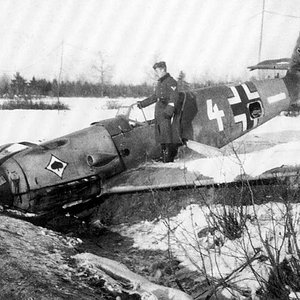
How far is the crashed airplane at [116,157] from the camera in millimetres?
5699

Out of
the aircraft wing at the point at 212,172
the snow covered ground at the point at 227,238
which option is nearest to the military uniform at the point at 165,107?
the aircraft wing at the point at 212,172

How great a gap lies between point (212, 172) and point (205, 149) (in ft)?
3.76

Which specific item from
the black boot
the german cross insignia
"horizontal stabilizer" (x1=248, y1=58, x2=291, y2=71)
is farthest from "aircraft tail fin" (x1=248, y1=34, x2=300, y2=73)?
the german cross insignia

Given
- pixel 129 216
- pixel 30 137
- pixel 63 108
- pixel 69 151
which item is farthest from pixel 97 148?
pixel 63 108

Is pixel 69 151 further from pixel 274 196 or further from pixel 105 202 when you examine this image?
pixel 274 196

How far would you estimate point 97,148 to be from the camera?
6625 millimetres

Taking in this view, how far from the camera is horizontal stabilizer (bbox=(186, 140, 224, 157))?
267 inches

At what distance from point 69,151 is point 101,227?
1354mm

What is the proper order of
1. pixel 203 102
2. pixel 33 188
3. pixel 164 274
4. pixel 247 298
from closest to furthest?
pixel 247 298 → pixel 164 274 → pixel 33 188 → pixel 203 102

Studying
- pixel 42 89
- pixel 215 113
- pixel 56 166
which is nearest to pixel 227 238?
pixel 56 166

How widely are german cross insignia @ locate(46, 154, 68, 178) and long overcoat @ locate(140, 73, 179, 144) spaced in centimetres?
187

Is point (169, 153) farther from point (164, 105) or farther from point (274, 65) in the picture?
point (274, 65)

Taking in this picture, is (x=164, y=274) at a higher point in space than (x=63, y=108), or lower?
lower

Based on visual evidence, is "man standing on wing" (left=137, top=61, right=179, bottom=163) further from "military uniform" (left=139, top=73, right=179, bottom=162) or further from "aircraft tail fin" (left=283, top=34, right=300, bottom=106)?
"aircraft tail fin" (left=283, top=34, right=300, bottom=106)
